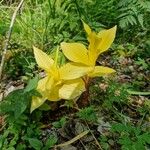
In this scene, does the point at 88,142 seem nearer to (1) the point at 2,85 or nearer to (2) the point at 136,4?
(1) the point at 2,85

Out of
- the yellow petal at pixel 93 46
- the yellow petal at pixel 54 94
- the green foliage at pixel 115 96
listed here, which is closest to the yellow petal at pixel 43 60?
the yellow petal at pixel 54 94

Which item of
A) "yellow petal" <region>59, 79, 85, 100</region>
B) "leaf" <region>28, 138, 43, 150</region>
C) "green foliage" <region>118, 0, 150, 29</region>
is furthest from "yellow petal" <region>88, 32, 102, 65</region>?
"green foliage" <region>118, 0, 150, 29</region>

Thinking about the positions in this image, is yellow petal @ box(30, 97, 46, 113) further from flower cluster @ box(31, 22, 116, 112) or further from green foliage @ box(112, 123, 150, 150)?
Result: green foliage @ box(112, 123, 150, 150)

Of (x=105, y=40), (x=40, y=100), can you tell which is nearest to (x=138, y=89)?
(x=105, y=40)

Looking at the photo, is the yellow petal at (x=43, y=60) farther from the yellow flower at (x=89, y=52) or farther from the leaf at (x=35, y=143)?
the leaf at (x=35, y=143)

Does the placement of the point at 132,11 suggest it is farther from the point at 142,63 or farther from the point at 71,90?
the point at 71,90

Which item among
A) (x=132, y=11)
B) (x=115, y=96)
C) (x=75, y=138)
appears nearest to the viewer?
(x=75, y=138)

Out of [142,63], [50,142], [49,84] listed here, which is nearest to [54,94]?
[49,84]

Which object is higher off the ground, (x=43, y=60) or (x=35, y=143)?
(x=43, y=60)
